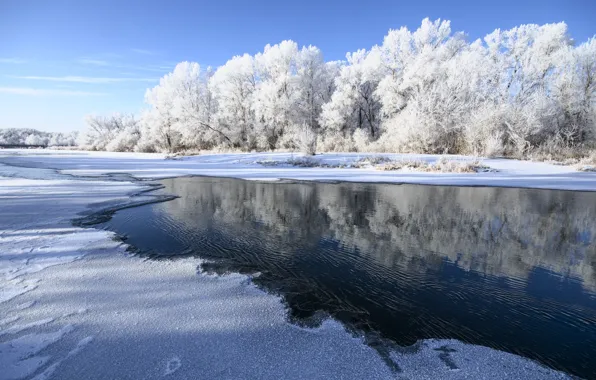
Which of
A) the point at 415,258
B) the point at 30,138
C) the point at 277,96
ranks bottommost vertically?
the point at 415,258

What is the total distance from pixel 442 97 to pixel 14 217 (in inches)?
1055

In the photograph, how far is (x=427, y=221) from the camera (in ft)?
24.2

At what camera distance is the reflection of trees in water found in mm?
5141

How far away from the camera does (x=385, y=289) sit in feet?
13.0

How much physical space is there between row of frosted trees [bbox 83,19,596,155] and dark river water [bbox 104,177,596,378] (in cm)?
1522

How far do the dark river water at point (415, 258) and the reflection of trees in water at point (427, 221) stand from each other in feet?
0.11

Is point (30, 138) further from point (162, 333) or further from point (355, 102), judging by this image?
point (162, 333)

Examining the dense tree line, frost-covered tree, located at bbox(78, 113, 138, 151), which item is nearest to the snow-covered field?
frost-covered tree, located at bbox(78, 113, 138, 151)

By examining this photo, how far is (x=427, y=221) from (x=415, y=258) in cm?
262

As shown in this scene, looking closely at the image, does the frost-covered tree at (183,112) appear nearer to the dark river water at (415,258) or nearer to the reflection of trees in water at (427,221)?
the reflection of trees in water at (427,221)

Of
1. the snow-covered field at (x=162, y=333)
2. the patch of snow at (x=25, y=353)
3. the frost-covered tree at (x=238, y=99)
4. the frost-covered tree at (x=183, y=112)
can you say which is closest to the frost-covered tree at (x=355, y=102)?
the frost-covered tree at (x=238, y=99)

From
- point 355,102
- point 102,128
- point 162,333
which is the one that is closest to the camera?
point 162,333

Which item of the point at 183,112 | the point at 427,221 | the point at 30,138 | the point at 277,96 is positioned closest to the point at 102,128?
the point at 183,112

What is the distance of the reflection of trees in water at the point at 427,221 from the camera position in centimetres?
514
